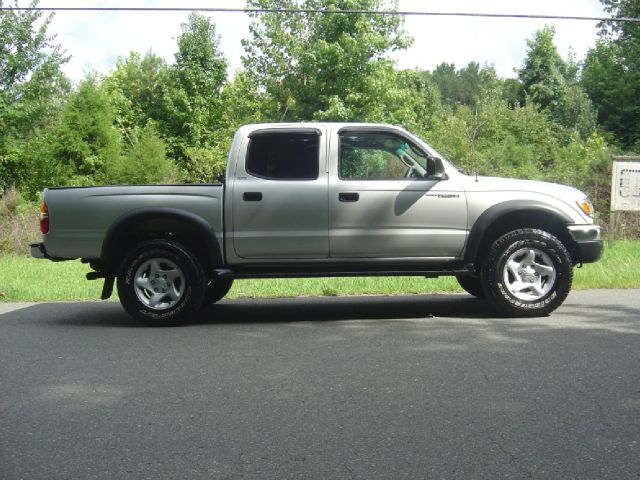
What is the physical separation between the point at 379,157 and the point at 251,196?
4.96ft

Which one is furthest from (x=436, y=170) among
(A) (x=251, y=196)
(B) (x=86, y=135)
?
(B) (x=86, y=135)

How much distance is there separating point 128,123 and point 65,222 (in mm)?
45475

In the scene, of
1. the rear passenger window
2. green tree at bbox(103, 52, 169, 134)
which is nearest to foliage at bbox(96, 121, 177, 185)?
green tree at bbox(103, 52, 169, 134)

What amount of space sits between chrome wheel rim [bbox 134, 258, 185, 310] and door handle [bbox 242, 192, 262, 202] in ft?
3.36

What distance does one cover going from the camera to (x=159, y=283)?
7766mm

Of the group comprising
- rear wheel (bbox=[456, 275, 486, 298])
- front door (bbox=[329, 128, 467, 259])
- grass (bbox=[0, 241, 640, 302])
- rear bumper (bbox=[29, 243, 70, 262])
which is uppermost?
front door (bbox=[329, 128, 467, 259])

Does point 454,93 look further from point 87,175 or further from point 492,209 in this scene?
point 492,209

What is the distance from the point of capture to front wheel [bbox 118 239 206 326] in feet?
25.1

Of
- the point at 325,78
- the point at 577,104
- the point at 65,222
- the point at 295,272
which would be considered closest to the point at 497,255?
the point at 295,272

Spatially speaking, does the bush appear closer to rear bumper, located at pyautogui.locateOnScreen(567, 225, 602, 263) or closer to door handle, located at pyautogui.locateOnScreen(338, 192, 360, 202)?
door handle, located at pyautogui.locateOnScreen(338, 192, 360, 202)

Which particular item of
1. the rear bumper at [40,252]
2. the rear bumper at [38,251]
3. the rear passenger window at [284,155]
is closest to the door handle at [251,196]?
the rear passenger window at [284,155]

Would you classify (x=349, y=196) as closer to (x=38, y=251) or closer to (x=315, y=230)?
(x=315, y=230)

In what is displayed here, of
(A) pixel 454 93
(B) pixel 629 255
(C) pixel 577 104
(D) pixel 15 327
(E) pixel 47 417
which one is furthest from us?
→ (A) pixel 454 93

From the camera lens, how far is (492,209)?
7.79m
